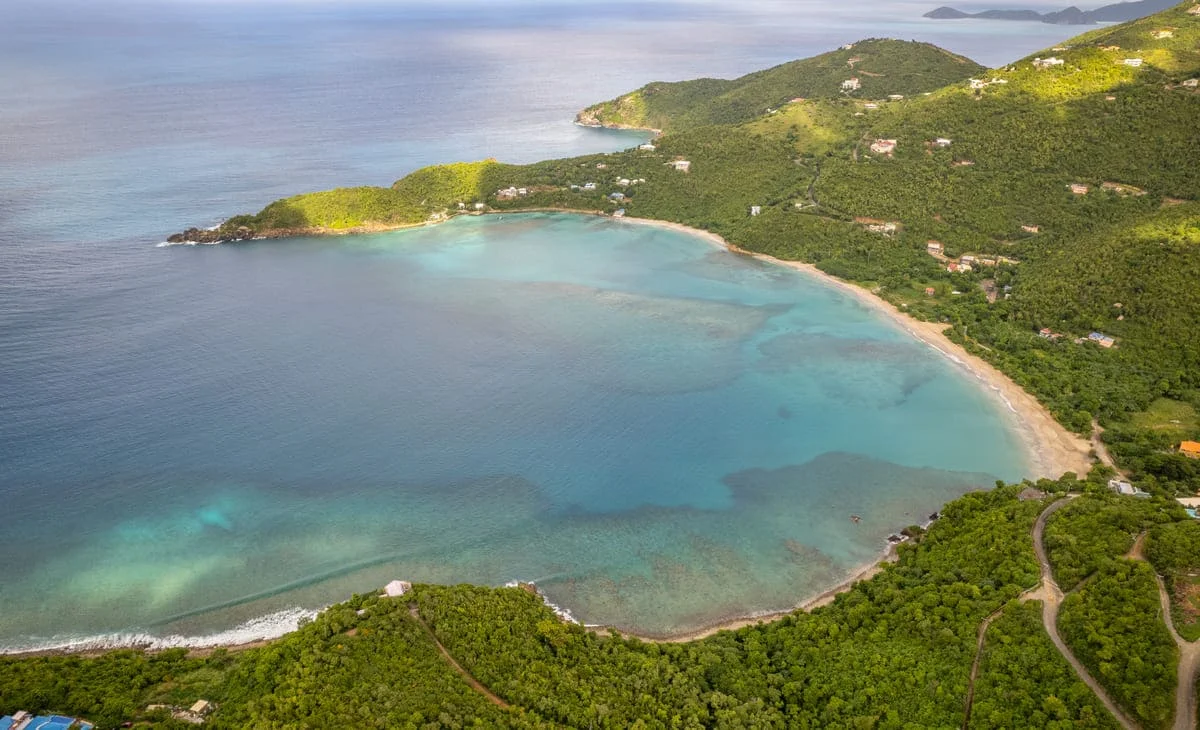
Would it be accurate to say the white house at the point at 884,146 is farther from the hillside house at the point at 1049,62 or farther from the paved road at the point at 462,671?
the paved road at the point at 462,671

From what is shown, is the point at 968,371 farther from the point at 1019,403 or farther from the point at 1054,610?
the point at 1054,610

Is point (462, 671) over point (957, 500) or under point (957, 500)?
under

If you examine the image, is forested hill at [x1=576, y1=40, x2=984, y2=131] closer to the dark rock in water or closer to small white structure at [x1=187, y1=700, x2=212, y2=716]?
the dark rock in water

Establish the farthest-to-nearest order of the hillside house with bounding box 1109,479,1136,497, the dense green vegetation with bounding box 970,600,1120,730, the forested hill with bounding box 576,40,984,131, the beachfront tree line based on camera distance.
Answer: the forested hill with bounding box 576,40,984,131 < the hillside house with bounding box 1109,479,1136,497 < the beachfront tree line < the dense green vegetation with bounding box 970,600,1120,730

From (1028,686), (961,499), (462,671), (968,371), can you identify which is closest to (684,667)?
(462,671)

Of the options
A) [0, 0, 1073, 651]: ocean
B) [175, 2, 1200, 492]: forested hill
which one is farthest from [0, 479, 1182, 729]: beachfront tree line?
[175, 2, 1200, 492]: forested hill

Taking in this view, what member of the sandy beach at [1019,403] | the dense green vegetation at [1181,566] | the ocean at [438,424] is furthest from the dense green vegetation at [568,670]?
the sandy beach at [1019,403]
